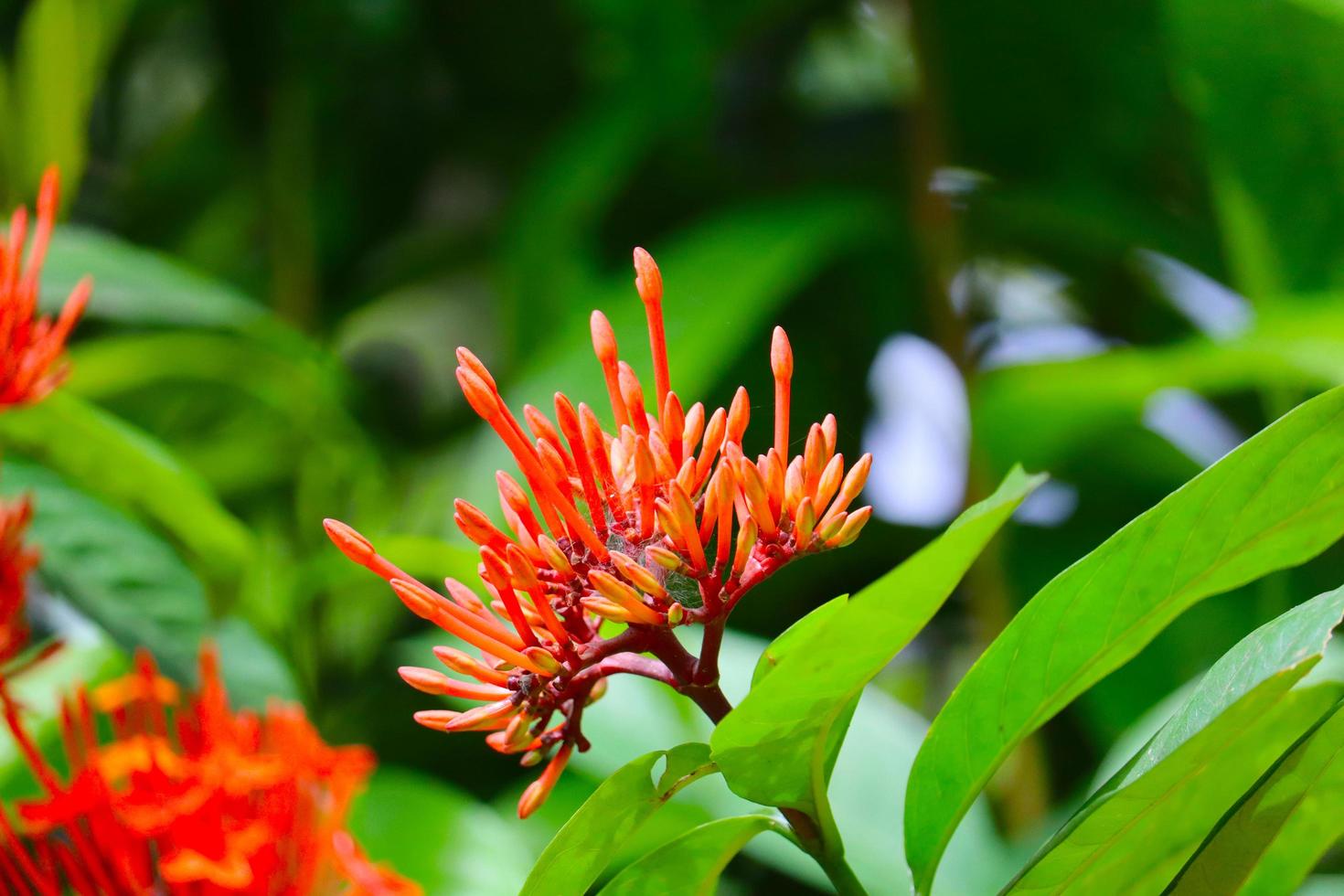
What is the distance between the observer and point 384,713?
849 mm

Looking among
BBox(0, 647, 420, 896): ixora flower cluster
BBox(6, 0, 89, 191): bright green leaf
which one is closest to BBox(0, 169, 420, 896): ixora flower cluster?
BBox(0, 647, 420, 896): ixora flower cluster

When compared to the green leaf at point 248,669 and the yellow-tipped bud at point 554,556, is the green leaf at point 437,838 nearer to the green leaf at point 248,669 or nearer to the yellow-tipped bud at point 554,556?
the green leaf at point 248,669

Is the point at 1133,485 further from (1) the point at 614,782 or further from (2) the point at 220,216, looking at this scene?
(2) the point at 220,216

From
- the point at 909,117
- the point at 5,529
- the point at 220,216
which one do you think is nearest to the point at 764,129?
the point at 909,117

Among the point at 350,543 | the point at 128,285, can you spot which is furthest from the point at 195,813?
the point at 128,285

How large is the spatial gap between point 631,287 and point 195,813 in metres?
0.49

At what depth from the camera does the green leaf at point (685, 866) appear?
0.95 feet

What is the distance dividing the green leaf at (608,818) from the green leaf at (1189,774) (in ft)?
0.28

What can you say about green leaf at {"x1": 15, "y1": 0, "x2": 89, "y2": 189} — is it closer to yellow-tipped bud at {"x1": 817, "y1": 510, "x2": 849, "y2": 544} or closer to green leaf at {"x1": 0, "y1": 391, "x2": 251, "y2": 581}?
green leaf at {"x1": 0, "y1": 391, "x2": 251, "y2": 581}

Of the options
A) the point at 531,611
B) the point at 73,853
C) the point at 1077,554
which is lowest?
the point at 1077,554

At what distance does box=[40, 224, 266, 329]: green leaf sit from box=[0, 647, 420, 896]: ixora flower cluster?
0.35 m

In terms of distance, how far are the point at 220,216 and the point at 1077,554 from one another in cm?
82

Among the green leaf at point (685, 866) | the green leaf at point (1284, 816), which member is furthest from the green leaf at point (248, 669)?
the green leaf at point (1284, 816)

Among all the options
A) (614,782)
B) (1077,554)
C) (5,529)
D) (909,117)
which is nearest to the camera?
(614,782)
